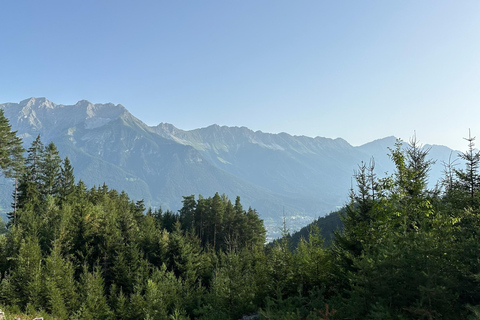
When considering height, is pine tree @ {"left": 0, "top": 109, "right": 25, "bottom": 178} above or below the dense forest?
above

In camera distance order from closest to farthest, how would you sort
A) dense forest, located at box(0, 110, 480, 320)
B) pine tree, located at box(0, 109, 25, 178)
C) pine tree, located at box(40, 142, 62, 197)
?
dense forest, located at box(0, 110, 480, 320)
pine tree, located at box(0, 109, 25, 178)
pine tree, located at box(40, 142, 62, 197)

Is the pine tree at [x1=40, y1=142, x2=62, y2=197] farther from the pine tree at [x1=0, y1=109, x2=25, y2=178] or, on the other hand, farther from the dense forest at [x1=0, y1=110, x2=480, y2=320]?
the pine tree at [x1=0, y1=109, x2=25, y2=178]

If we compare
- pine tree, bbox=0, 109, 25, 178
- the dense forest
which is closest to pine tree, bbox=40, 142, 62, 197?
the dense forest

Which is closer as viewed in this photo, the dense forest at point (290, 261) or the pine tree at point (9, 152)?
the dense forest at point (290, 261)

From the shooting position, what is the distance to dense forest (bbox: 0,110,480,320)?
10.5m

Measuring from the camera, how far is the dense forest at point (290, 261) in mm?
10453

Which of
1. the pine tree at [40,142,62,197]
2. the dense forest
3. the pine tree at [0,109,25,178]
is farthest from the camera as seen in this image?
the pine tree at [40,142,62,197]

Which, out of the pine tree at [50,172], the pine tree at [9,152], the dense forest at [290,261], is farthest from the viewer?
the pine tree at [50,172]

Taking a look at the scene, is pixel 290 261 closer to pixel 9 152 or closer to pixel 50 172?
pixel 9 152

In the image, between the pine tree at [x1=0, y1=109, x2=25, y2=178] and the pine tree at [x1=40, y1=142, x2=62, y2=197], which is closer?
the pine tree at [x1=0, y1=109, x2=25, y2=178]

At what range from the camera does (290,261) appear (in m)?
20.6

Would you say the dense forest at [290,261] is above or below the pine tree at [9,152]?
below

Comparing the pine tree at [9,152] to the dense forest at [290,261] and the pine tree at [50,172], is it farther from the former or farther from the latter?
the pine tree at [50,172]

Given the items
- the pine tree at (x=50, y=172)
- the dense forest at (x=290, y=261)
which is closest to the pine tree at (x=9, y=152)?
the dense forest at (x=290, y=261)
